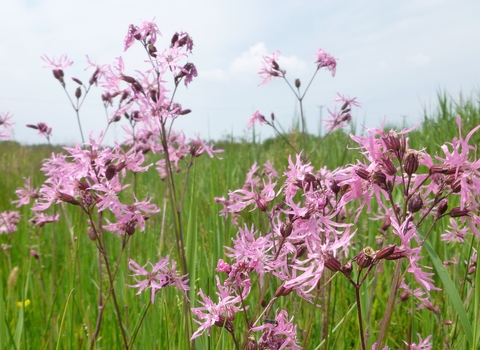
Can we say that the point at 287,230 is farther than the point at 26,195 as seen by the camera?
No

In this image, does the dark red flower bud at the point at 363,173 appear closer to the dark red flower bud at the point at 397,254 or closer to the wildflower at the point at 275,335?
the dark red flower bud at the point at 397,254

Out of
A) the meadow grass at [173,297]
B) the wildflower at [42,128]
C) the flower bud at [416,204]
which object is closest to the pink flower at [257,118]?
the meadow grass at [173,297]

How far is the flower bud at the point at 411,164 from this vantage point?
913mm

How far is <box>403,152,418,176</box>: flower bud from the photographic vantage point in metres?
0.91

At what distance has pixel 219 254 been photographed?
6.41 feet

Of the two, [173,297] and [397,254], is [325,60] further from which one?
[397,254]

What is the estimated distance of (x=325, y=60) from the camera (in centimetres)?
257

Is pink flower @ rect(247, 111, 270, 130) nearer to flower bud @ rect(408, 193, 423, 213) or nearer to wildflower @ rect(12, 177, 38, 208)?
wildflower @ rect(12, 177, 38, 208)

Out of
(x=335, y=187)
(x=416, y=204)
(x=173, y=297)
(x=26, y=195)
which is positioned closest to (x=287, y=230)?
(x=335, y=187)

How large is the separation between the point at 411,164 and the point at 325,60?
5.91ft

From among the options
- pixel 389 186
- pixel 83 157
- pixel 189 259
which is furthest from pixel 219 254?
pixel 389 186

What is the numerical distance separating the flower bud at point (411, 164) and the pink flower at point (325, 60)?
1.78m

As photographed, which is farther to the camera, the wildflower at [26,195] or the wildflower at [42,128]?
the wildflower at [42,128]

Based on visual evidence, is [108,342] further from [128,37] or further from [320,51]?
[320,51]
